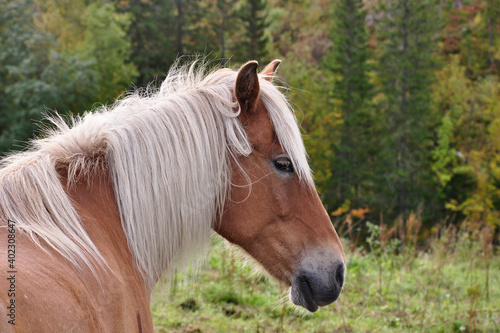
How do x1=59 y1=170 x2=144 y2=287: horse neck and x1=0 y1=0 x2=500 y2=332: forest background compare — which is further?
x1=0 y1=0 x2=500 y2=332: forest background

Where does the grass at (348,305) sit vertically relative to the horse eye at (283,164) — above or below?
below

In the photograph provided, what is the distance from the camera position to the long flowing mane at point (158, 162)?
1857 mm

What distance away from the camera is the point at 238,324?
397 cm

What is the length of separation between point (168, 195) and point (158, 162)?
0.16 meters

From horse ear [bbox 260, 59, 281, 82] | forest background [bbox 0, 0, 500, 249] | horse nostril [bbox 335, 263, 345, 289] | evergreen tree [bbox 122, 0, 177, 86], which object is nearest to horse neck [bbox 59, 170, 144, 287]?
horse nostril [bbox 335, 263, 345, 289]

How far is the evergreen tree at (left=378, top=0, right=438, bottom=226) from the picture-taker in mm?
31609

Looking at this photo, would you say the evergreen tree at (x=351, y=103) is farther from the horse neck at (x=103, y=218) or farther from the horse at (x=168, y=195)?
the horse neck at (x=103, y=218)

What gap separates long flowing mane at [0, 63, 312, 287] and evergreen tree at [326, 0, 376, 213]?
31.9m

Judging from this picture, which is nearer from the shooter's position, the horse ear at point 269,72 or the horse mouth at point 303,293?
the horse mouth at point 303,293

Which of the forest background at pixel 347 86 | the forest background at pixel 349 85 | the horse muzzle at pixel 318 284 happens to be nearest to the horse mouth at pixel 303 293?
the horse muzzle at pixel 318 284

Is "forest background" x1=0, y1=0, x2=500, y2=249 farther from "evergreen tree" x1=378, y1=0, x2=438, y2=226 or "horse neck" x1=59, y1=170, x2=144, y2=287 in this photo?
"horse neck" x1=59, y1=170, x2=144, y2=287

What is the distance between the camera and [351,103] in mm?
34750

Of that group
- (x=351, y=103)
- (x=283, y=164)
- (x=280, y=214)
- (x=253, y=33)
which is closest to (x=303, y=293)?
(x=280, y=214)

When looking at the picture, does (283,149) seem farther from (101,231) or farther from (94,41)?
(94,41)
